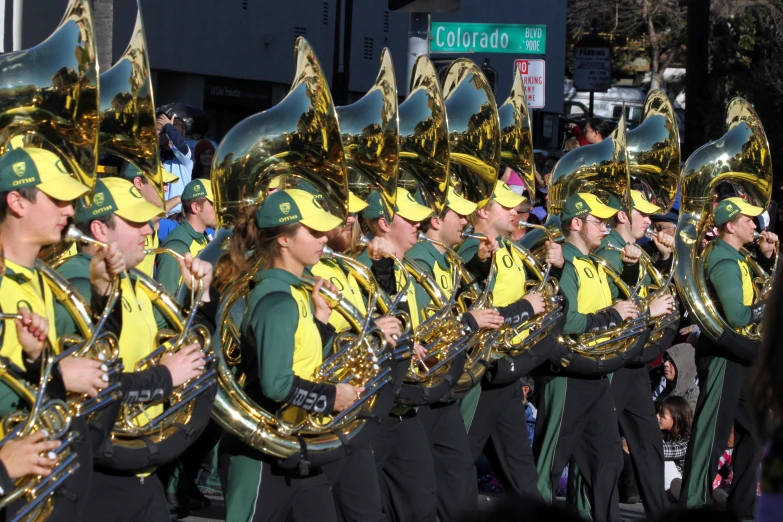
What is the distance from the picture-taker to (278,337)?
4.26 metres

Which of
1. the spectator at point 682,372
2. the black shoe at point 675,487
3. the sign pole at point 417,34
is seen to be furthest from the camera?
the spectator at point 682,372

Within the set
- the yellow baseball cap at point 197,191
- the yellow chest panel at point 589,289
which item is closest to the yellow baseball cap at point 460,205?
the yellow chest panel at point 589,289

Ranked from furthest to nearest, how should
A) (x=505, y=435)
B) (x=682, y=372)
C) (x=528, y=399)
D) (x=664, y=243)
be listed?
(x=528, y=399), (x=682, y=372), (x=664, y=243), (x=505, y=435)

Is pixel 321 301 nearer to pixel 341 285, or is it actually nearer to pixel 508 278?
pixel 341 285

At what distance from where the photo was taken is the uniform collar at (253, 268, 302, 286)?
176 inches

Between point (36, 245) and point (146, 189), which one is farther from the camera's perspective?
point (146, 189)

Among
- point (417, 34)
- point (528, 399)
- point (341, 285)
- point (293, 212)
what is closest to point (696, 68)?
point (528, 399)

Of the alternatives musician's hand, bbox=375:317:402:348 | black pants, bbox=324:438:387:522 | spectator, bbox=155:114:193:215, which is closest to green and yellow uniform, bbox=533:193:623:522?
musician's hand, bbox=375:317:402:348

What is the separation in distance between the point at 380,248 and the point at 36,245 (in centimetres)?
211

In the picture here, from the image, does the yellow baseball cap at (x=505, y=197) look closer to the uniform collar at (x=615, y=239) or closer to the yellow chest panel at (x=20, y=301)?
the uniform collar at (x=615, y=239)

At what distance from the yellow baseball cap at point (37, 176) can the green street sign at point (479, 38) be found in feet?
20.8

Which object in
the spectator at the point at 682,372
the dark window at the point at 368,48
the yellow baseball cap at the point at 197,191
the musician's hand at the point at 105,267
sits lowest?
the spectator at the point at 682,372

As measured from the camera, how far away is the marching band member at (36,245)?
359 cm

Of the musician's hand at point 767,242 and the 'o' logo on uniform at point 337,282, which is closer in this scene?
the 'o' logo on uniform at point 337,282
